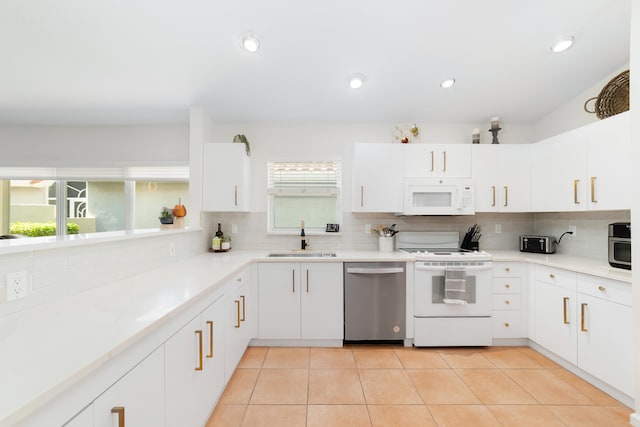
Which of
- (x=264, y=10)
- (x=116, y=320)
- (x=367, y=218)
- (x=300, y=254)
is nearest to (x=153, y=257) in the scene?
(x=116, y=320)

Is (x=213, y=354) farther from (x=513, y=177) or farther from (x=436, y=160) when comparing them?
(x=513, y=177)

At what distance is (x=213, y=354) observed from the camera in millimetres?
1815

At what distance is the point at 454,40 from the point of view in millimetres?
2412

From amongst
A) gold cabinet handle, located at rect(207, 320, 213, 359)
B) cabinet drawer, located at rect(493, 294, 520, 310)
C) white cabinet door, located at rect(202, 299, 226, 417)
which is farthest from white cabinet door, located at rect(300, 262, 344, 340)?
cabinet drawer, located at rect(493, 294, 520, 310)

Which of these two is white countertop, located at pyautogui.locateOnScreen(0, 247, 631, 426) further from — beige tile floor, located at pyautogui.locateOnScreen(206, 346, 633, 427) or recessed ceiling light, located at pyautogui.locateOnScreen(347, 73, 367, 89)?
recessed ceiling light, located at pyautogui.locateOnScreen(347, 73, 367, 89)

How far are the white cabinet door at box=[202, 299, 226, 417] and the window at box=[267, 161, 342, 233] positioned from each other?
5.69 feet

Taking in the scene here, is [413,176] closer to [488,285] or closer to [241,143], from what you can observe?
[488,285]

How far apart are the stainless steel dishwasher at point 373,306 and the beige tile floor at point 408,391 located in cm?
18

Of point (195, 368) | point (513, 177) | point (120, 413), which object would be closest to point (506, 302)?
point (513, 177)

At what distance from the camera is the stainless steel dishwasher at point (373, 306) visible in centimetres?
284

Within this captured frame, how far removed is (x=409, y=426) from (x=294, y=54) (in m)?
2.92

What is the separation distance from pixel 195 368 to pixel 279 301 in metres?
1.34

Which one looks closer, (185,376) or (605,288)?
(185,376)

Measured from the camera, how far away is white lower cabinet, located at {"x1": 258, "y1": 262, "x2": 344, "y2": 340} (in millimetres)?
2848
